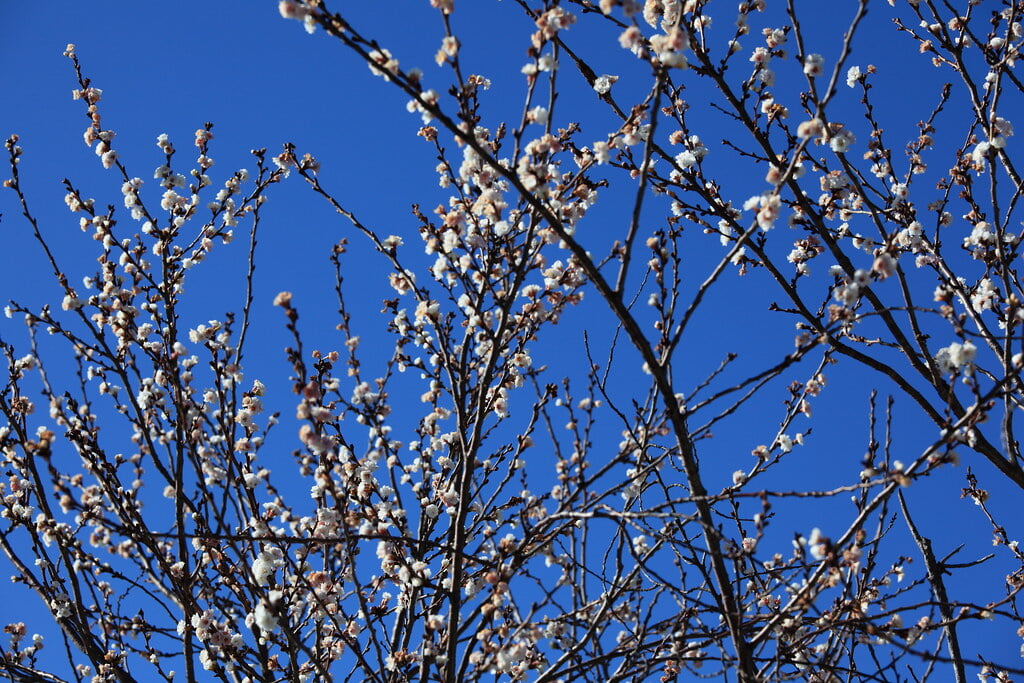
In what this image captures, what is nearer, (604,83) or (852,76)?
(604,83)

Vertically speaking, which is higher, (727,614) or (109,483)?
(109,483)

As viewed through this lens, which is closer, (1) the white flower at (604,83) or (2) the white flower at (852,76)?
(1) the white flower at (604,83)

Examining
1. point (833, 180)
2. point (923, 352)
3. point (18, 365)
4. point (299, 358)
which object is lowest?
point (299, 358)

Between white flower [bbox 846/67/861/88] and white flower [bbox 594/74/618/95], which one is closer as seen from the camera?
white flower [bbox 594/74/618/95]

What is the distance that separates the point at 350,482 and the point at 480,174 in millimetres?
1642

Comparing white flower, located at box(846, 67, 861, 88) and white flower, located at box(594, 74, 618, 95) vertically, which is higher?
white flower, located at box(846, 67, 861, 88)

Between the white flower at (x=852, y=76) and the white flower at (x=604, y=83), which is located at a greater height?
the white flower at (x=852, y=76)

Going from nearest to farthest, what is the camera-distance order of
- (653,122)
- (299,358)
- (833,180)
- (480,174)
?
(653,122) < (299,358) < (480,174) < (833,180)

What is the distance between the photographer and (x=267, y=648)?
3.85m

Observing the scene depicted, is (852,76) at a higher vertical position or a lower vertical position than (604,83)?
higher

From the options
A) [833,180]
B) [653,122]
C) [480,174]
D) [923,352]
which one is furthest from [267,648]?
[833,180]

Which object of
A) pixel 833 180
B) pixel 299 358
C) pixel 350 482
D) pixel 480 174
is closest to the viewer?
pixel 299 358

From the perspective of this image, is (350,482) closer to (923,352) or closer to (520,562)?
(520,562)

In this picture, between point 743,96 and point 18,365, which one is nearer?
point 743,96
